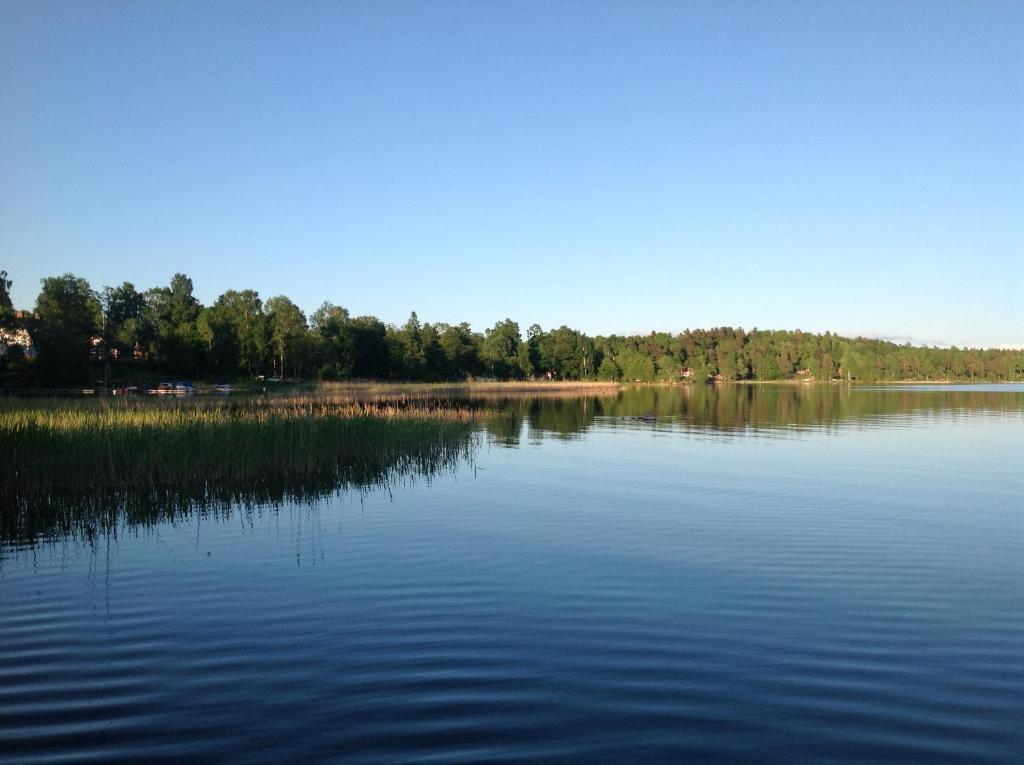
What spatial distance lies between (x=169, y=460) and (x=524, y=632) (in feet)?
45.9

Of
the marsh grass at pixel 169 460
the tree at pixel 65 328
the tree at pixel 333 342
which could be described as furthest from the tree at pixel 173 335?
the marsh grass at pixel 169 460

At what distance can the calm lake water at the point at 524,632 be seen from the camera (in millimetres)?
5703

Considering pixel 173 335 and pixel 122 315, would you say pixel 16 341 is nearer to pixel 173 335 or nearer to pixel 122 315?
pixel 173 335

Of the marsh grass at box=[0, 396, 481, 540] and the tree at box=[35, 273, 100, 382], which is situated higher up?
the tree at box=[35, 273, 100, 382]

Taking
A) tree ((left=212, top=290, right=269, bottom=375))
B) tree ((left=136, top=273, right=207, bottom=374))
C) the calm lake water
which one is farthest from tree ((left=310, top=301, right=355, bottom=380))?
the calm lake water

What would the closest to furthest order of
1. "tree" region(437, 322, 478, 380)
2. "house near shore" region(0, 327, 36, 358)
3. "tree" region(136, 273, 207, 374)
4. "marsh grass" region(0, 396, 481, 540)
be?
1. "marsh grass" region(0, 396, 481, 540)
2. "house near shore" region(0, 327, 36, 358)
3. "tree" region(136, 273, 207, 374)
4. "tree" region(437, 322, 478, 380)

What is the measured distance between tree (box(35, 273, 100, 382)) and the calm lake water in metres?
60.3

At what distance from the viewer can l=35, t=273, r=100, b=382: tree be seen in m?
65.9

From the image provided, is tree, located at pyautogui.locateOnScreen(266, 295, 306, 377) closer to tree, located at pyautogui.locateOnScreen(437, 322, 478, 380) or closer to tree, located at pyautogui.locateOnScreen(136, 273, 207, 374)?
tree, located at pyautogui.locateOnScreen(136, 273, 207, 374)

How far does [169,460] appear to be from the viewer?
18844 mm

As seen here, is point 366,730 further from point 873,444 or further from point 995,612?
point 873,444

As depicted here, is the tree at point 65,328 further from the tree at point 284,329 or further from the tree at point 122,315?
the tree at point 284,329

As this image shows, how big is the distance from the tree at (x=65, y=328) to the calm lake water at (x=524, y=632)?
198 ft

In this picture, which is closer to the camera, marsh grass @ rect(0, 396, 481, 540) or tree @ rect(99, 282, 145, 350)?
marsh grass @ rect(0, 396, 481, 540)
